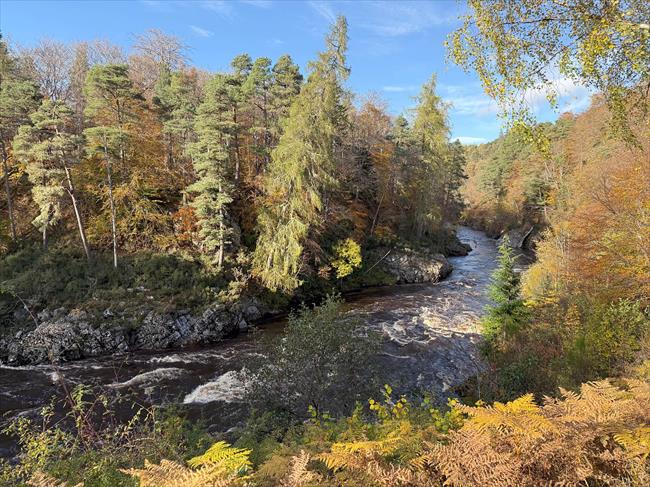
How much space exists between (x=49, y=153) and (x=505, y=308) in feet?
74.0

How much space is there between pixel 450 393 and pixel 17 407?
546 inches

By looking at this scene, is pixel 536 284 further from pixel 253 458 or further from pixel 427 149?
pixel 253 458

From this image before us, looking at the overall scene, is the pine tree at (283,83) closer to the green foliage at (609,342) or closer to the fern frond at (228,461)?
the green foliage at (609,342)

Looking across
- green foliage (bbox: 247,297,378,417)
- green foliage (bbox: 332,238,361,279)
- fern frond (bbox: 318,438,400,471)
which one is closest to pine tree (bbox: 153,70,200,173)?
green foliage (bbox: 332,238,361,279)

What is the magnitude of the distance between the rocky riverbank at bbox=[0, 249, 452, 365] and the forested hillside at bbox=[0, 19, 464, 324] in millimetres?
824

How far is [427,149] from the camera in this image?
99.6ft

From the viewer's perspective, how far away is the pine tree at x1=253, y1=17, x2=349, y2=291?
1952cm

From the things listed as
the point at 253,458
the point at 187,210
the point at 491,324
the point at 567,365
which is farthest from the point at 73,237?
the point at 567,365

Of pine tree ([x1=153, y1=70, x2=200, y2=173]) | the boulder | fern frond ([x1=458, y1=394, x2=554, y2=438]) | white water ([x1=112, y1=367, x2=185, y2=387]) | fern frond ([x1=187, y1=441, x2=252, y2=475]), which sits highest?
pine tree ([x1=153, y1=70, x2=200, y2=173])

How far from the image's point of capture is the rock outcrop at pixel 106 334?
46.2 ft

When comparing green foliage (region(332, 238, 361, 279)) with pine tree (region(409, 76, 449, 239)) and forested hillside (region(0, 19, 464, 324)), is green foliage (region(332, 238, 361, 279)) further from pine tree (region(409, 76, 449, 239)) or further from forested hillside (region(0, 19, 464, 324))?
pine tree (region(409, 76, 449, 239))

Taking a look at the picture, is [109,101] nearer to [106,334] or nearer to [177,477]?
[106,334]

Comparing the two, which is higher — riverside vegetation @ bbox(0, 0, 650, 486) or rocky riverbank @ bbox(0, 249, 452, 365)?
riverside vegetation @ bbox(0, 0, 650, 486)

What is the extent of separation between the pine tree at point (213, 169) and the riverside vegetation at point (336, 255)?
0.13 meters
